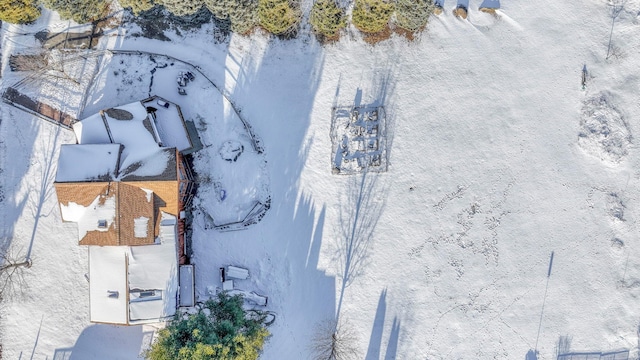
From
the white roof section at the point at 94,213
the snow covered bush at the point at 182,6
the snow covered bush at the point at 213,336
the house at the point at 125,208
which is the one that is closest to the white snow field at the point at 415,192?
the snow covered bush at the point at 182,6

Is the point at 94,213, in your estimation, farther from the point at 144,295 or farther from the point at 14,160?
the point at 14,160

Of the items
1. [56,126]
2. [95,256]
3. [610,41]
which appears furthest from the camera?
[610,41]

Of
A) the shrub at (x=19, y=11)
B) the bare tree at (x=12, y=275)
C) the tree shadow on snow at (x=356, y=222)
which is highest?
the shrub at (x=19, y=11)

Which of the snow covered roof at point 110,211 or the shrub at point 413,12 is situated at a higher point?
the shrub at point 413,12

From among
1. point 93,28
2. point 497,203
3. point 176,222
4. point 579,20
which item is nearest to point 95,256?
point 176,222

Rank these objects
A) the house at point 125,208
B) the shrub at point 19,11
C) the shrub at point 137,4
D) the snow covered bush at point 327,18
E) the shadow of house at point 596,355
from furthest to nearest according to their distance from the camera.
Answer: the shadow of house at point 596,355, the snow covered bush at point 327,18, the shrub at point 137,4, the shrub at point 19,11, the house at point 125,208

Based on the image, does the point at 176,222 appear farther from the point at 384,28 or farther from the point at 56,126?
the point at 384,28

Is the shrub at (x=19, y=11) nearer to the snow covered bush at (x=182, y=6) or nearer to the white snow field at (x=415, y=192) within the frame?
the white snow field at (x=415, y=192)
